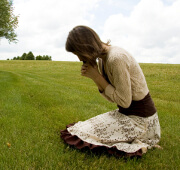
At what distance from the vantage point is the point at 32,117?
5262 mm

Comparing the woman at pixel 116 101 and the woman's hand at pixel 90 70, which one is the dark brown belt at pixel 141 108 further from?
the woman's hand at pixel 90 70

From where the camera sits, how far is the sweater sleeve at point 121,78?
9.52ft

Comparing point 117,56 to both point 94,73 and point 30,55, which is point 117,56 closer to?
point 94,73

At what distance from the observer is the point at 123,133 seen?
332 centimetres

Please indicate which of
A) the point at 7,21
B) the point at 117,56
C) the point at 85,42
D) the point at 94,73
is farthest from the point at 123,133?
the point at 7,21

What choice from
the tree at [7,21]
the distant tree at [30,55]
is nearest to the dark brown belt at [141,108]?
the tree at [7,21]

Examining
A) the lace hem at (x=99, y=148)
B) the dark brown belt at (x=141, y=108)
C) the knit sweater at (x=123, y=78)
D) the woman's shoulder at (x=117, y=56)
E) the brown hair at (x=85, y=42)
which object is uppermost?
the brown hair at (x=85, y=42)

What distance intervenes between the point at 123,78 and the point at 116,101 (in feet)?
1.17

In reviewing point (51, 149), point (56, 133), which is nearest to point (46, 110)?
point (56, 133)

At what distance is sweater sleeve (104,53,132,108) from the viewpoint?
114 inches

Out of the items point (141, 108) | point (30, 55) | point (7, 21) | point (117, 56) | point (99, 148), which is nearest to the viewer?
point (117, 56)

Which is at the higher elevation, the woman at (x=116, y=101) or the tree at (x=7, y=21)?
the tree at (x=7, y=21)

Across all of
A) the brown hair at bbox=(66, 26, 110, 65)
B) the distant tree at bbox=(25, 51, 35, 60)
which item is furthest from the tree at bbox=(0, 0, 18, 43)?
the distant tree at bbox=(25, 51, 35, 60)

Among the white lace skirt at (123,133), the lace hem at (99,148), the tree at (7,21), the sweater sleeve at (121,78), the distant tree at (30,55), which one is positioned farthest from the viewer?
the distant tree at (30,55)
